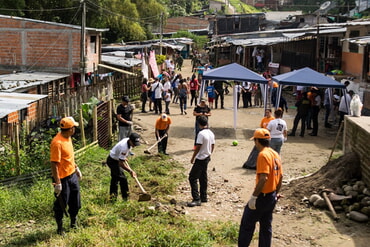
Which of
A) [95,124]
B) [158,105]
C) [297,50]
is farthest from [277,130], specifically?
[297,50]

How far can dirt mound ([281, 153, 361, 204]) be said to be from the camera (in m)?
8.83

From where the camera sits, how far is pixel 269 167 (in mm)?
5750

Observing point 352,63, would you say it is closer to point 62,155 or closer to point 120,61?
point 120,61

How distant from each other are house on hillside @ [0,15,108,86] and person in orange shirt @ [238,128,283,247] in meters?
17.2

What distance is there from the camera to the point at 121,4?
1599 inches

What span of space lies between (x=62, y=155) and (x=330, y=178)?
5.19 m

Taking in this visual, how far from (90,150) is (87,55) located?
38.2 feet

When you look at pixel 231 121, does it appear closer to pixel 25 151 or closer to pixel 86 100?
pixel 86 100

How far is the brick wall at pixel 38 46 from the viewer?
72.0 feet

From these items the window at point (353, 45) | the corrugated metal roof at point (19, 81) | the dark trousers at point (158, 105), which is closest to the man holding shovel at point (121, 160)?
the corrugated metal roof at point (19, 81)

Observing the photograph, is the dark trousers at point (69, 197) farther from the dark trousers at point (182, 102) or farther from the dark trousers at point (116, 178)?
the dark trousers at point (182, 102)

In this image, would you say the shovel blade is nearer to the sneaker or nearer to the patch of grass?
the patch of grass

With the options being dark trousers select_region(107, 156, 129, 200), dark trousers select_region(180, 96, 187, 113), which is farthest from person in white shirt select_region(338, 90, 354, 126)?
dark trousers select_region(107, 156, 129, 200)

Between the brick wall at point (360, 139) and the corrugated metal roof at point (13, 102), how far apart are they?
739 cm
